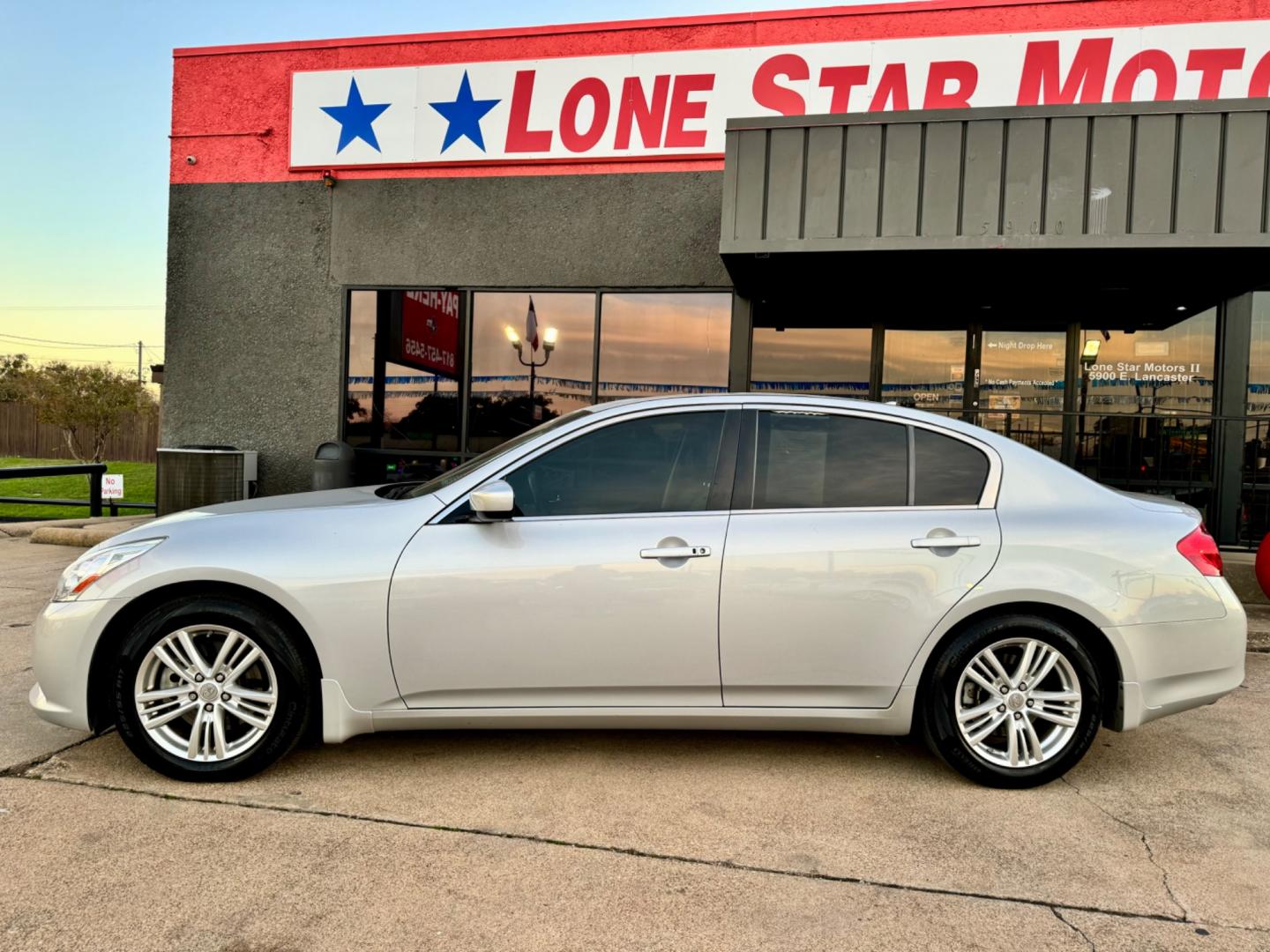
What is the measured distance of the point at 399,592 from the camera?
3316 millimetres

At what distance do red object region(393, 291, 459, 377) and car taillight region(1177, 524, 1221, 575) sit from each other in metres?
7.68

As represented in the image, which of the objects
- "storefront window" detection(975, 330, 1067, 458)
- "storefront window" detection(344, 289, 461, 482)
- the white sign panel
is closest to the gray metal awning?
"storefront window" detection(975, 330, 1067, 458)

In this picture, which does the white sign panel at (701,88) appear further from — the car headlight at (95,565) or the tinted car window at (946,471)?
the car headlight at (95,565)

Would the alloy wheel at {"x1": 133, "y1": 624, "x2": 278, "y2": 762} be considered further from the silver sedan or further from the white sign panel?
the white sign panel

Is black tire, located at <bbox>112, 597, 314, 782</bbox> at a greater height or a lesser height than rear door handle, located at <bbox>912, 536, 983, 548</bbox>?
lesser

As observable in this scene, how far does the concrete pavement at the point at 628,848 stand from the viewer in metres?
2.44

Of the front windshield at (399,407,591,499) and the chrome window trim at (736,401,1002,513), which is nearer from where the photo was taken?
the chrome window trim at (736,401,1002,513)

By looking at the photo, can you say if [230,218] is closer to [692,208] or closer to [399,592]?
[692,208]

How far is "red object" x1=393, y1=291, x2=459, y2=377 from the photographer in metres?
9.71

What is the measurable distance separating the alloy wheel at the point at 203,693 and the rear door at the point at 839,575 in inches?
72.2

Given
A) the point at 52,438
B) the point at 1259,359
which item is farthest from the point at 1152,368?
the point at 52,438

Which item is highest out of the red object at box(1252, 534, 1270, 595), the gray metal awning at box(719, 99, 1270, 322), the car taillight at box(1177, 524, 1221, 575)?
the gray metal awning at box(719, 99, 1270, 322)

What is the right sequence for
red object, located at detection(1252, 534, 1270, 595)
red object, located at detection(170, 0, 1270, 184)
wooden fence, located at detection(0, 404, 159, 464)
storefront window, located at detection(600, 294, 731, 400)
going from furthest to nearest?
wooden fence, located at detection(0, 404, 159, 464)
storefront window, located at detection(600, 294, 731, 400)
red object, located at detection(170, 0, 1270, 184)
red object, located at detection(1252, 534, 1270, 595)

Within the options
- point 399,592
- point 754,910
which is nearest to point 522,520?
point 399,592
